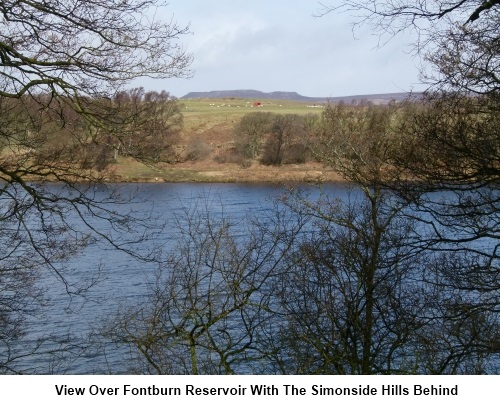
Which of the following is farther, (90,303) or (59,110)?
(90,303)

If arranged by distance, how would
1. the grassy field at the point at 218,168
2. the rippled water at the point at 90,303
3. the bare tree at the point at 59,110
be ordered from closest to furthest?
the bare tree at the point at 59,110 → the rippled water at the point at 90,303 → the grassy field at the point at 218,168

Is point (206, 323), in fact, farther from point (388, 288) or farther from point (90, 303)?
point (90, 303)

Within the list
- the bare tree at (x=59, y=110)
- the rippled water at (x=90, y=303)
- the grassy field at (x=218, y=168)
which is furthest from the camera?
the grassy field at (x=218, y=168)

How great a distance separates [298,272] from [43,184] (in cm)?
495

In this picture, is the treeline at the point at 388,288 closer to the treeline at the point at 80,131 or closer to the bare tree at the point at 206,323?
the bare tree at the point at 206,323

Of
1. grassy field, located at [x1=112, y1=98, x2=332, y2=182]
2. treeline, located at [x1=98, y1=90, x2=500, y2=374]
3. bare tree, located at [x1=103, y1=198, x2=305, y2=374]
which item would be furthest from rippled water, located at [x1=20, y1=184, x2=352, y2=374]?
grassy field, located at [x1=112, y1=98, x2=332, y2=182]

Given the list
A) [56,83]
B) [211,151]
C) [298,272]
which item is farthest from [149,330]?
[211,151]

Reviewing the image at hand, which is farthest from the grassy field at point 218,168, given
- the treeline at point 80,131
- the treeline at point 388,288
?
the treeline at point 80,131

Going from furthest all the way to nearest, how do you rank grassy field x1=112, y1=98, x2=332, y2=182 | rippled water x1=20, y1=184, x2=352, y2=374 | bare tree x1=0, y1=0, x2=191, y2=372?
1. grassy field x1=112, y1=98, x2=332, y2=182
2. rippled water x1=20, y1=184, x2=352, y2=374
3. bare tree x1=0, y1=0, x2=191, y2=372

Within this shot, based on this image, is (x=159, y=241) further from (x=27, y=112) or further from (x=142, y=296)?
(x=27, y=112)

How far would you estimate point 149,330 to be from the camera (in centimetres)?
962

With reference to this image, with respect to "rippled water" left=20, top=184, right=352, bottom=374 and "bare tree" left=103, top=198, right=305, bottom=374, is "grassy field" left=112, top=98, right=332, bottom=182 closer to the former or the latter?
"rippled water" left=20, top=184, right=352, bottom=374

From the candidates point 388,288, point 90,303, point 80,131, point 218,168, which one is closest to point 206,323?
point 388,288

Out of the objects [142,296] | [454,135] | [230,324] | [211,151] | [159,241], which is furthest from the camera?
[211,151]
